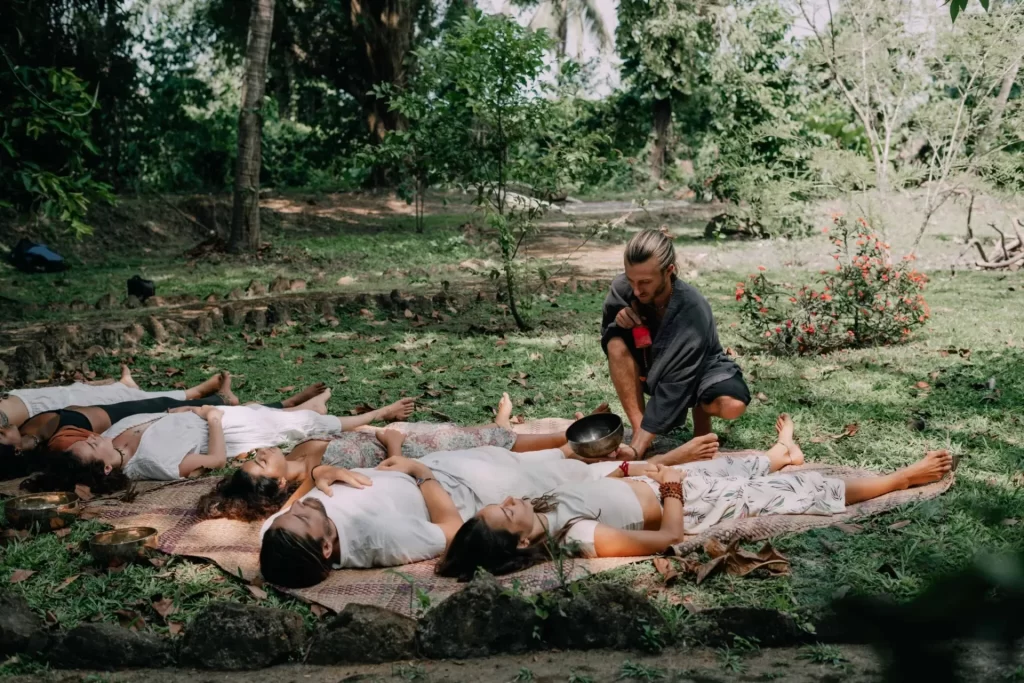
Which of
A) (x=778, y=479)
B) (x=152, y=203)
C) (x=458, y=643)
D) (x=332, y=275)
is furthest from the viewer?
(x=152, y=203)

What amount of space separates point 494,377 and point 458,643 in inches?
143

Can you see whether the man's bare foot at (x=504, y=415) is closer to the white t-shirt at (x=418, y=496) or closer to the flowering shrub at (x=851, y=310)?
the white t-shirt at (x=418, y=496)

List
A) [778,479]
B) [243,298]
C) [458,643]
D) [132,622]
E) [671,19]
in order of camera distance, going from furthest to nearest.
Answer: [671,19]
[243,298]
[778,479]
[132,622]
[458,643]

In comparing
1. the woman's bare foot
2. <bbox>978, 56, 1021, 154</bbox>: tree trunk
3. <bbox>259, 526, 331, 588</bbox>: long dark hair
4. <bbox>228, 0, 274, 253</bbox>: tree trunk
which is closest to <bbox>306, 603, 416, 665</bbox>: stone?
<bbox>259, 526, 331, 588</bbox>: long dark hair

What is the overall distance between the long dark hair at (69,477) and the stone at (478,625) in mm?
2333

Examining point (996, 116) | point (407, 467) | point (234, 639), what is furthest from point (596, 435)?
point (996, 116)

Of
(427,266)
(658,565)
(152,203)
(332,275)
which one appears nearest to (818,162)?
(427,266)

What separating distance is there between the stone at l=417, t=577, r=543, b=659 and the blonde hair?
6.66ft

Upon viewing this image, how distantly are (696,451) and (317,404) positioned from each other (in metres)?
2.41

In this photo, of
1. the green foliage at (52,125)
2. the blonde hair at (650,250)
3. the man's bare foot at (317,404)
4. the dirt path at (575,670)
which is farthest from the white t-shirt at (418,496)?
the green foliage at (52,125)

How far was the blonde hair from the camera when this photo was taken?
4547 millimetres

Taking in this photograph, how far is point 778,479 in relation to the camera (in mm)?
4086

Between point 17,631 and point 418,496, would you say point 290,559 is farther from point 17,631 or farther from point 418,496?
point 17,631

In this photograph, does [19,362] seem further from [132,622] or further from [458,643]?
[458,643]
